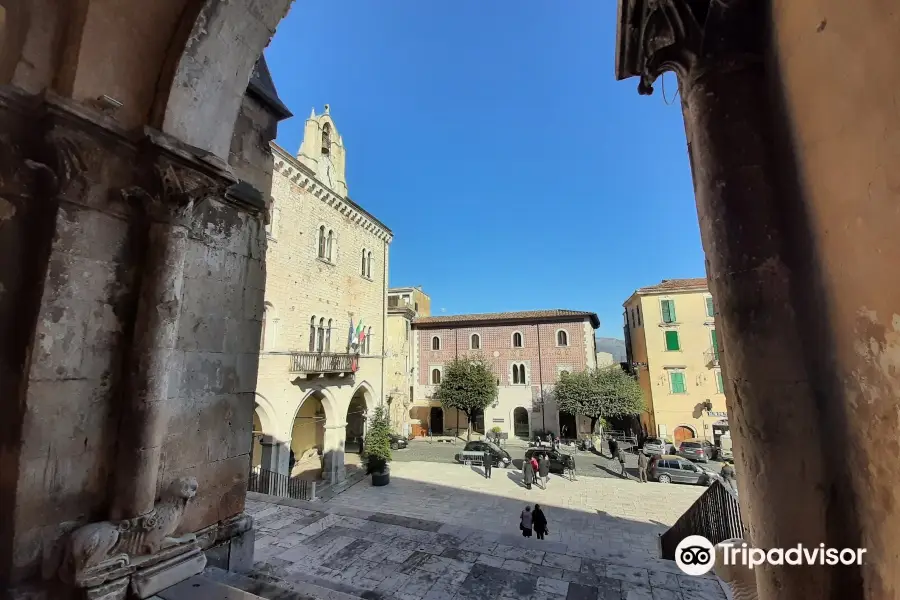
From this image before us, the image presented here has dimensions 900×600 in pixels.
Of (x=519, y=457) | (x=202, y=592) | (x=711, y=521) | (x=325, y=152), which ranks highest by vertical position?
(x=325, y=152)

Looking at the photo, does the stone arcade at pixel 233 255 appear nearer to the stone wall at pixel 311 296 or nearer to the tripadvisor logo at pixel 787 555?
the tripadvisor logo at pixel 787 555

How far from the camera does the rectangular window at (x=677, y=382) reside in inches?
897

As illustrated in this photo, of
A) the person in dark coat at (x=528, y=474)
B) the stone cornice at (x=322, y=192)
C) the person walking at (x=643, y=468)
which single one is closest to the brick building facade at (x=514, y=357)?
the person walking at (x=643, y=468)

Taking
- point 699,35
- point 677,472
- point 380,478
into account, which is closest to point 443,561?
point 699,35

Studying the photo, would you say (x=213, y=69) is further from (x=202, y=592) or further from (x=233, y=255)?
(x=202, y=592)

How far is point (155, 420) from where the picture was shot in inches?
107

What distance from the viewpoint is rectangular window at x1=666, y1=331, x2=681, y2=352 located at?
76.2 feet

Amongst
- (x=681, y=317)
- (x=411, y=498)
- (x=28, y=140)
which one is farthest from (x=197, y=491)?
(x=681, y=317)

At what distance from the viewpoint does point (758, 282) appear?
1.53 m

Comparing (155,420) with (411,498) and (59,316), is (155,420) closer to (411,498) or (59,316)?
(59,316)

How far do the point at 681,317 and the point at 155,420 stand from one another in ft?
84.1

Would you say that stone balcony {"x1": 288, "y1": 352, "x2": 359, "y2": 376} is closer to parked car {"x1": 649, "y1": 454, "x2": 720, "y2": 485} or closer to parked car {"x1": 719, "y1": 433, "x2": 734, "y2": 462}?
parked car {"x1": 649, "y1": 454, "x2": 720, "y2": 485}

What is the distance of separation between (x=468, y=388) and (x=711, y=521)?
62.5 ft

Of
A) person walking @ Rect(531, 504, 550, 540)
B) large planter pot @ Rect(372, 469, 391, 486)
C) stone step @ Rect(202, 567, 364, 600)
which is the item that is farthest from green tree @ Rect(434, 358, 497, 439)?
stone step @ Rect(202, 567, 364, 600)
